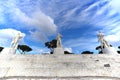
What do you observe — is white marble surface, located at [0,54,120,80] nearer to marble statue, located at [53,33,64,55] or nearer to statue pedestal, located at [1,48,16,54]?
statue pedestal, located at [1,48,16,54]

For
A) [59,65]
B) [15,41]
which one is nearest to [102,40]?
[59,65]

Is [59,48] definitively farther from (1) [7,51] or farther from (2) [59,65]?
(1) [7,51]

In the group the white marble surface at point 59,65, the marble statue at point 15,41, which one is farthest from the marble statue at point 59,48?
the marble statue at point 15,41

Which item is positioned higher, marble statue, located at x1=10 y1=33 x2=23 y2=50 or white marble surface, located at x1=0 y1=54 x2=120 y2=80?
marble statue, located at x1=10 y1=33 x2=23 y2=50

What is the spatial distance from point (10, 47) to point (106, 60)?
8680 millimetres

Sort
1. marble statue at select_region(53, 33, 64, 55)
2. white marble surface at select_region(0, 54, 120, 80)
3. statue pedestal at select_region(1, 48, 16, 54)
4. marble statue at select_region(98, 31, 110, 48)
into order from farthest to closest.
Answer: marble statue at select_region(98, 31, 110, 48), marble statue at select_region(53, 33, 64, 55), statue pedestal at select_region(1, 48, 16, 54), white marble surface at select_region(0, 54, 120, 80)

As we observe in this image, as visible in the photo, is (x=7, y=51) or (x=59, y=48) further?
(x=59, y=48)

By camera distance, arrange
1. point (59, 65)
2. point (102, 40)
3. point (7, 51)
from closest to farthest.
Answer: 1. point (59, 65)
2. point (7, 51)
3. point (102, 40)

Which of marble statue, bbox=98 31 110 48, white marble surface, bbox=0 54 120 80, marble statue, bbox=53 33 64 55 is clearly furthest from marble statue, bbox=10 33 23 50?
marble statue, bbox=98 31 110 48

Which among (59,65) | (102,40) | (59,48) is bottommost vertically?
(59,65)

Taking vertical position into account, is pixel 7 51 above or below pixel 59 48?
below

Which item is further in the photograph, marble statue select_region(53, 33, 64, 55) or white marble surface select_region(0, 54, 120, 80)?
marble statue select_region(53, 33, 64, 55)

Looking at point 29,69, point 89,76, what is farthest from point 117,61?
point 29,69

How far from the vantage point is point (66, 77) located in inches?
298
